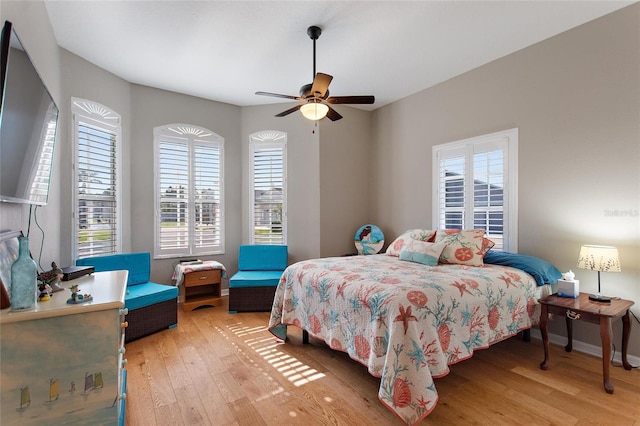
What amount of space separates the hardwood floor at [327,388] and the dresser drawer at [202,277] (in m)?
A: 1.02

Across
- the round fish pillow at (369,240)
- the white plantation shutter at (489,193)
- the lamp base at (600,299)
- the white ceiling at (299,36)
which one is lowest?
the lamp base at (600,299)

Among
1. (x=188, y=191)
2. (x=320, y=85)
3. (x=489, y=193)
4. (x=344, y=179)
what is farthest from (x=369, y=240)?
(x=188, y=191)

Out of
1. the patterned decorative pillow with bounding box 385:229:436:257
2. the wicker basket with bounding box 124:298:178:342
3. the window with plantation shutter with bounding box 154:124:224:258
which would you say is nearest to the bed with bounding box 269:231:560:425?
the patterned decorative pillow with bounding box 385:229:436:257

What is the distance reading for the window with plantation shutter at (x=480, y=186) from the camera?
346cm

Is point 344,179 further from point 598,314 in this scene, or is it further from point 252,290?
point 598,314

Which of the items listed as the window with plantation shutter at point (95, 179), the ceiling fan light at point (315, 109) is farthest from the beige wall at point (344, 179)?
the window with plantation shutter at point (95, 179)

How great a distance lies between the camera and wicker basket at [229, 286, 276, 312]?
13.4 feet

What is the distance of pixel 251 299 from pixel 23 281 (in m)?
2.88

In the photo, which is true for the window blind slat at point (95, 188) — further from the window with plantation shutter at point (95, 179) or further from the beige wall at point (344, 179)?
the beige wall at point (344, 179)

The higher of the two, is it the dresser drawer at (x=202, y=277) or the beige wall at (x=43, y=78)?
the beige wall at (x=43, y=78)

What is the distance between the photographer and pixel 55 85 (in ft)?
9.94

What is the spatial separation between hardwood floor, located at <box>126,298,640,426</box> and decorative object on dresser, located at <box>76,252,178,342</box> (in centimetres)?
17

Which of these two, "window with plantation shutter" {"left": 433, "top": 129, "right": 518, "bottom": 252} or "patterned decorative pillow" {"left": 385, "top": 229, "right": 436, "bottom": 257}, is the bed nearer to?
"patterned decorative pillow" {"left": 385, "top": 229, "right": 436, "bottom": 257}

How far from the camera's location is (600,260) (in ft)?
8.23
